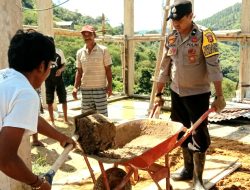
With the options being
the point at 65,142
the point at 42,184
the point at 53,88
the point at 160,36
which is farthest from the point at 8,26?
the point at 160,36

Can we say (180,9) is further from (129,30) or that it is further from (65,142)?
(129,30)

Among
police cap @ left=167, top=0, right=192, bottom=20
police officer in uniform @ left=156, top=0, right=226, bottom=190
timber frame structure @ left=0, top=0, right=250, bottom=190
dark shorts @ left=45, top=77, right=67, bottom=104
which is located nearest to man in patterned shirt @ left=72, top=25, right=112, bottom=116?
timber frame structure @ left=0, top=0, right=250, bottom=190

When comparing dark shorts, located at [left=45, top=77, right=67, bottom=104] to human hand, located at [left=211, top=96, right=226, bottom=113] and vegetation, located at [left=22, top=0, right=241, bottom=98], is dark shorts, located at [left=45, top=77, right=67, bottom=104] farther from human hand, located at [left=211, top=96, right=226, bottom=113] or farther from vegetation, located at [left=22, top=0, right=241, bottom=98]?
vegetation, located at [left=22, top=0, right=241, bottom=98]

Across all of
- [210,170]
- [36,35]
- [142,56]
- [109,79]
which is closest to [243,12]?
[109,79]

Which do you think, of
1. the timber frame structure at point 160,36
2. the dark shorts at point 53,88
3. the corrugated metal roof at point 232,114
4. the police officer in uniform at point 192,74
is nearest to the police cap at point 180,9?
the police officer in uniform at point 192,74

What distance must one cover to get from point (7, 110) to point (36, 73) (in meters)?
0.28

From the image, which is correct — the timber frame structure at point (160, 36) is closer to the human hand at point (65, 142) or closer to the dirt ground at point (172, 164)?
the dirt ground at point (172, 164)

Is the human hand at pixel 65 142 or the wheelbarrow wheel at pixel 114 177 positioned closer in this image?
the human hand at pixel 65 142

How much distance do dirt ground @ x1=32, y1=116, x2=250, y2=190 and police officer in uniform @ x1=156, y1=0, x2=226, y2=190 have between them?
1.82 ft

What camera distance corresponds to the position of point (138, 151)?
127 inches

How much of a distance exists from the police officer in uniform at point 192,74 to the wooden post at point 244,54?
417 cm

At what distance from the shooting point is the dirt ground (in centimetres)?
412

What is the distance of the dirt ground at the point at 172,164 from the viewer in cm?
412

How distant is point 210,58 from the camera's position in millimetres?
3598
